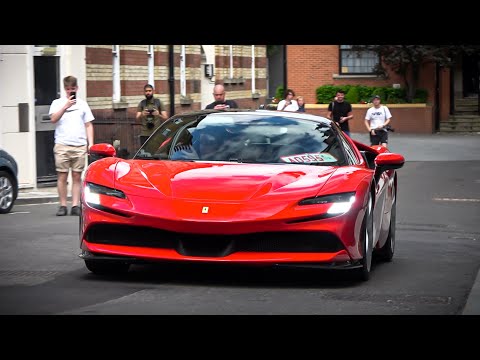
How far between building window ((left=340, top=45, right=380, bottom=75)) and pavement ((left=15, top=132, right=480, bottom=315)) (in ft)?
12.2

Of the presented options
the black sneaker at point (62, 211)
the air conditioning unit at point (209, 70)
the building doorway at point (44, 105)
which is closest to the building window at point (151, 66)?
the air conditioning unit at point (209, 70)

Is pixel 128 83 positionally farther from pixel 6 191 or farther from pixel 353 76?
pixel 353 76

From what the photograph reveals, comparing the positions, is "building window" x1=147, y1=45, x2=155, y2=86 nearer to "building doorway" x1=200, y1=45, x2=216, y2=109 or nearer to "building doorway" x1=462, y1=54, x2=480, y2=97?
"building doorway" x1=200, y1=45, x2=216, y2=109

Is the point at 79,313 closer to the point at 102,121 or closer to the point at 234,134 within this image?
the point at 234,134

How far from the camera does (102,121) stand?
2783 cm

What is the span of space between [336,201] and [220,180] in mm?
925

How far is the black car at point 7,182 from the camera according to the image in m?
17.4

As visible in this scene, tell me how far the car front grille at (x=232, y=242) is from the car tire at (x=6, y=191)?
27.5ft

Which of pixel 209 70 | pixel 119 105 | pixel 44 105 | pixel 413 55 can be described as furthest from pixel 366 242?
pixel 413 55

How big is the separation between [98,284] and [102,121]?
61.1 ft

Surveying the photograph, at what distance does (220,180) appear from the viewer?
378 inches

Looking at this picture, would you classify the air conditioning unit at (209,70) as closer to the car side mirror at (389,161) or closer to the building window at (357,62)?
the building window at (357,62)

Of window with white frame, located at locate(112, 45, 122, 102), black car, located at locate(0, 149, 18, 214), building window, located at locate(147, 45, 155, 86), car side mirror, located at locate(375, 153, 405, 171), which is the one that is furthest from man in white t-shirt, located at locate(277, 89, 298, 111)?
car side mirror, located at locate(375, 153, 405, 171)
